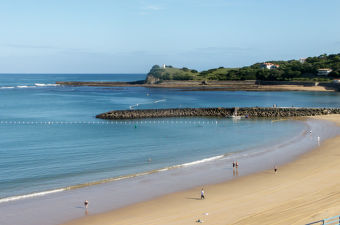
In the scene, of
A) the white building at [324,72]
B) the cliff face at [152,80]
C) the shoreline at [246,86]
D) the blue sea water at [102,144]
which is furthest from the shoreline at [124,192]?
the cliff face at [152,80]

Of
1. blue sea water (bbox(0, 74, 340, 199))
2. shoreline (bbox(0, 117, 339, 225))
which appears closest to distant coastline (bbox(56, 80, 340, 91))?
blue sea water (bbox(0, 74, 340, 199))

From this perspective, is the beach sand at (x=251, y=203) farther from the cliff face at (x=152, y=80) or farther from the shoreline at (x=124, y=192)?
the cliff face at (x=152, y=80)

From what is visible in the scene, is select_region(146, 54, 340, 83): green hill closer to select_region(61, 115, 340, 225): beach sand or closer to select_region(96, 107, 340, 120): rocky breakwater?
select_region(96, 107, 340, 120): rocky breakwater

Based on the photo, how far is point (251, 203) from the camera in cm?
2022

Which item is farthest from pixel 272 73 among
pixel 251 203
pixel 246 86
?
pixel 251 203

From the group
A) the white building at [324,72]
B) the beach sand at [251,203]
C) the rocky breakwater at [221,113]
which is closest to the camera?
the beach sand at [251,203]

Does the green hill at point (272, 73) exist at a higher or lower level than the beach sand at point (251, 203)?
higher

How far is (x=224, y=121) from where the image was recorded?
189 ft

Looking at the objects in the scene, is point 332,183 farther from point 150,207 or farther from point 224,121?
point 224,121

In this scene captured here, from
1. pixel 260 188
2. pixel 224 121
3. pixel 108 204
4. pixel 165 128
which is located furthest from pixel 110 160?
pixel 224 121

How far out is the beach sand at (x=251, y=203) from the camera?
18.0 m

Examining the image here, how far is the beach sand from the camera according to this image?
1800 centimetres

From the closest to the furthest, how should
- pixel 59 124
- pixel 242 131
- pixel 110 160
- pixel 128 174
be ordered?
pixel 128 174 < pixel 110 160 < pixel 242 131 < pixel 59 124

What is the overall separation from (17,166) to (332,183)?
22.6 metres
